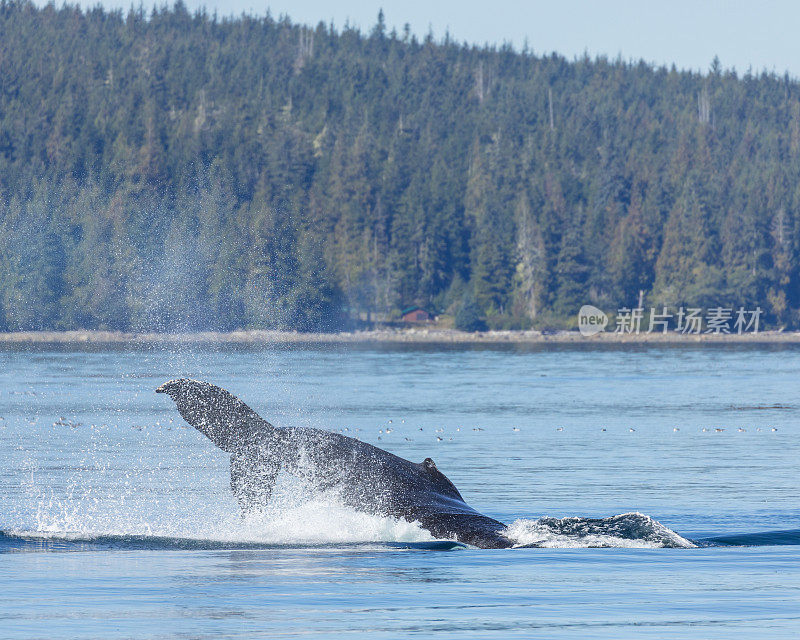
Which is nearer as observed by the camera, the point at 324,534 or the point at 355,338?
the point at 324,534

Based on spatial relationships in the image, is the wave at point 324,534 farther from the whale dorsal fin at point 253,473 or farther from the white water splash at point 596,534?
the whale dorsal fin at point 253,473

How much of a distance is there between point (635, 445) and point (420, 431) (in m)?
7.93

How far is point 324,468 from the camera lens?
19.2m

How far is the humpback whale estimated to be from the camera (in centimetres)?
1855

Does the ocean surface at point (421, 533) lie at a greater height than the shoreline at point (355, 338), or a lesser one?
greater

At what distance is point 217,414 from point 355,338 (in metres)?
171

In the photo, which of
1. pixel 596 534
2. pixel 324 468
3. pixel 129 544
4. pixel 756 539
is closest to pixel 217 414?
pixel 324 468

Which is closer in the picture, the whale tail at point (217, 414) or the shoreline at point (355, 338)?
the whale tail at point (217, 414)

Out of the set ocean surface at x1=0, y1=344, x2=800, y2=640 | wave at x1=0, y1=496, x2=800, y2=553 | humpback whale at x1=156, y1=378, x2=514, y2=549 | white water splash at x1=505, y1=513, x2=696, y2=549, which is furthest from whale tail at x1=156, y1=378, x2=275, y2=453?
white water splash at x1=505, y1=513, x2=696, y2=549

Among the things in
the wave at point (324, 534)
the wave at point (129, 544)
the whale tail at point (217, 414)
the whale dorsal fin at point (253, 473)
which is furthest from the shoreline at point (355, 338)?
the whale tail at point (217, 414)

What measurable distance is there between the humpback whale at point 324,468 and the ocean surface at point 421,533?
0.39m

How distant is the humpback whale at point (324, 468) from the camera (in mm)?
18547

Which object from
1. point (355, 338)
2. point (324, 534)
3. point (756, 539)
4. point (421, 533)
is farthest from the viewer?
point (355, 338)

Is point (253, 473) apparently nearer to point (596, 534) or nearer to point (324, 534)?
point (324, 534)
